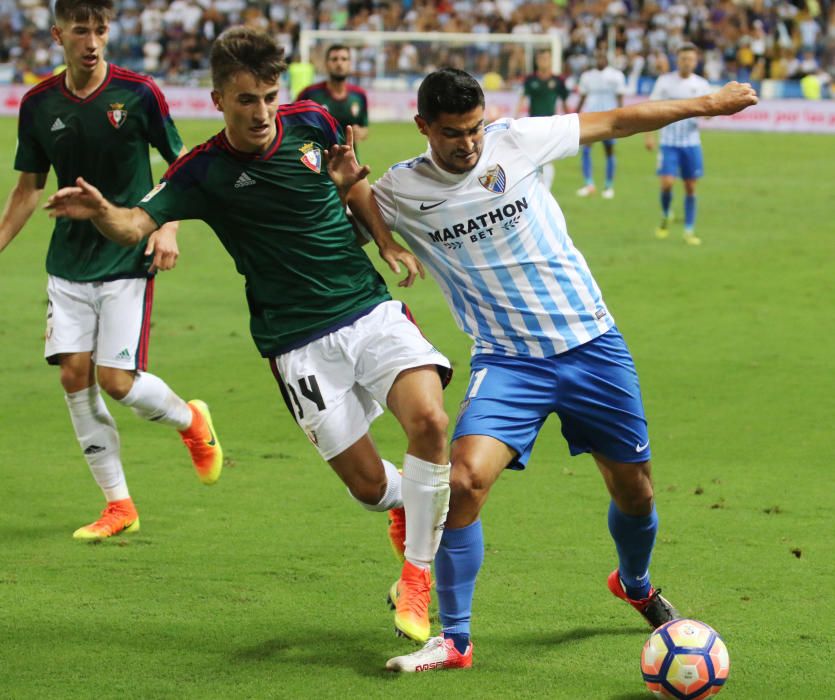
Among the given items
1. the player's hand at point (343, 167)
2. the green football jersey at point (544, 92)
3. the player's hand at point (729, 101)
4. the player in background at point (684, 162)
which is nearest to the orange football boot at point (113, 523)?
the player's hand at point (343, 167)

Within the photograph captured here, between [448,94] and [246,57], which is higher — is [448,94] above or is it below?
below

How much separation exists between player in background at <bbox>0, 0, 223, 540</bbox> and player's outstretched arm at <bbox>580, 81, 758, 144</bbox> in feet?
7.35

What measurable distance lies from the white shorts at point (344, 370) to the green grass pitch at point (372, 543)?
80 cm

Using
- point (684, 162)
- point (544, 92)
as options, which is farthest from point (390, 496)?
point (544, 92)

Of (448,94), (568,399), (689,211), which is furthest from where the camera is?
(689,211)

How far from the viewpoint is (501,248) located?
500 centimetres

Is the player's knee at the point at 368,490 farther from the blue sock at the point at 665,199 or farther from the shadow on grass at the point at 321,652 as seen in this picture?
the blue sock at the point at 665,199

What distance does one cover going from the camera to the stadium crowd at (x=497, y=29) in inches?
1318

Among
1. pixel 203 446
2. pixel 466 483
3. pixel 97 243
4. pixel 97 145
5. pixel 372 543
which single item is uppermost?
pixel 97 145

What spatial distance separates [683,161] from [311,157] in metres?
12.0

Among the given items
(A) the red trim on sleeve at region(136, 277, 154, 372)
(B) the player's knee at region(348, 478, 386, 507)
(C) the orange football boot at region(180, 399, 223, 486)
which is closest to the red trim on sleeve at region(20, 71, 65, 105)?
(A) the red trim on sleeve at region(136, 277, 154, 372)

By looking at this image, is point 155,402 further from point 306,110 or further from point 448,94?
point 448,94

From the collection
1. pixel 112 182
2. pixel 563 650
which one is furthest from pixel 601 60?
pixel 563 650

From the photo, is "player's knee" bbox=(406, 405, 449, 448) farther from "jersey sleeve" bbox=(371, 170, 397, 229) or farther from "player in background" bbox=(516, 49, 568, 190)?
"player in background" bbox=(516, 49, 568, 190)
